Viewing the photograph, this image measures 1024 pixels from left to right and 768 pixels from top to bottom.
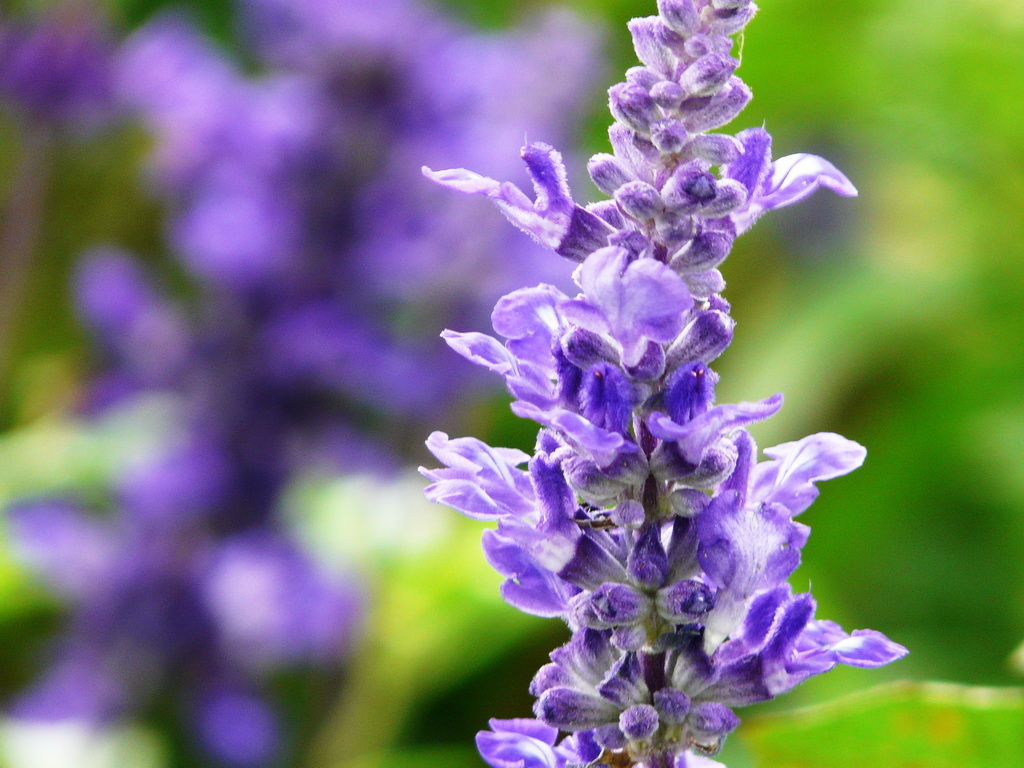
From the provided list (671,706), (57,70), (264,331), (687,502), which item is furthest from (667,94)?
(57,70)

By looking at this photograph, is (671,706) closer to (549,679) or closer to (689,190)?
(549,679)

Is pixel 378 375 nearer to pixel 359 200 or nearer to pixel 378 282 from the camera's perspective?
pixel 378 282

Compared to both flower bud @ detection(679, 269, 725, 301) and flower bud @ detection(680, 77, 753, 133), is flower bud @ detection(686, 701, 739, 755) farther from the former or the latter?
flower bud @ detection(680, 77, 753, 133)

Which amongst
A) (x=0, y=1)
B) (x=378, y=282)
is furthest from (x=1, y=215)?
(x=378, y=282)

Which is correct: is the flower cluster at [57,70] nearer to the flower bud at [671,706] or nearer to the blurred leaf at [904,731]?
the blurred leaf at [904,731]

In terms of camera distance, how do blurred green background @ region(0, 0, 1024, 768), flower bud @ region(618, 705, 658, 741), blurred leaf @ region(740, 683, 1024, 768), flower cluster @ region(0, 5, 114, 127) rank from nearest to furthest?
flower bud @ region(618, 705, 658, 741), blurred leaf @ region(740, 683, 1024, 768), blurred green background @ region(0, 0, 1024, 768), flower cluster @ region(0, 5, 114, 127)

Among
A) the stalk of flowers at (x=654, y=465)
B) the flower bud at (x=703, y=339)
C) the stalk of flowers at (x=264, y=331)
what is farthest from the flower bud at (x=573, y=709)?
the stalk of flowers at (x=264, y=331)

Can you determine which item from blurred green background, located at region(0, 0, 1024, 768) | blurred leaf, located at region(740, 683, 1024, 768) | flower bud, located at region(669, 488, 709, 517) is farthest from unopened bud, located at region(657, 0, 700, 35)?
blurred green background, located at region(0, 0, 1024, 768)
